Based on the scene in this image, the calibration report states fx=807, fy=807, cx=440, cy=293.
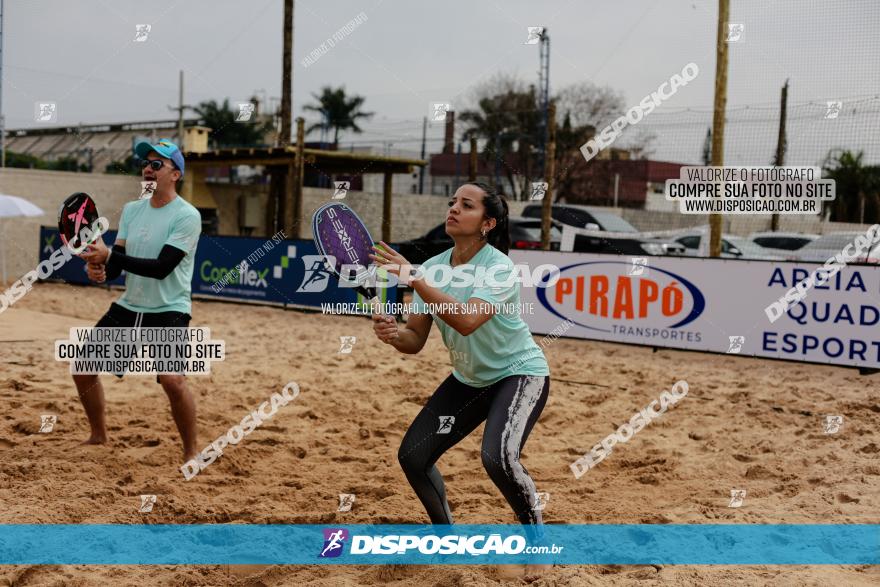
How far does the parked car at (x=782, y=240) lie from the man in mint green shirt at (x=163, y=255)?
17.5 metres

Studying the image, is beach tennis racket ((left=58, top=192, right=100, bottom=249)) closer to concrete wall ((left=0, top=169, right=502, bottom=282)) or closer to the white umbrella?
the white umbrella

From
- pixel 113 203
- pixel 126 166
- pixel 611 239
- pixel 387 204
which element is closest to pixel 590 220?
pixel 611 239

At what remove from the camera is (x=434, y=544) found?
12.7 ft

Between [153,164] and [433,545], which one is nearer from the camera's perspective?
[433,545]

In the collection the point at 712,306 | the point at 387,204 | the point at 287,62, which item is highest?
the point at 287,62

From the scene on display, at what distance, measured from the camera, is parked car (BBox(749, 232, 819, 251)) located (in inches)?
765

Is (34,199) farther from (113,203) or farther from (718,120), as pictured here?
(718,120)

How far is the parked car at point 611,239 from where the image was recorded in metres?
17.0

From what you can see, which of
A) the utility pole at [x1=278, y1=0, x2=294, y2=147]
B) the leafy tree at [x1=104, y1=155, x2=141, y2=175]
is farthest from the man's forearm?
the leafy tree at [x1=104, y1=155, x2=141, y2=175]

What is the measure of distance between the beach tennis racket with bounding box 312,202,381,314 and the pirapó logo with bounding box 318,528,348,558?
1233 mm

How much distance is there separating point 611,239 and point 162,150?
13.3 meters

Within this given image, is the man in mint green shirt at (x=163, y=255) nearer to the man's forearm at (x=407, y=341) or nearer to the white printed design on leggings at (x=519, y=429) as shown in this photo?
the man's forearm at (x=407, y=341)

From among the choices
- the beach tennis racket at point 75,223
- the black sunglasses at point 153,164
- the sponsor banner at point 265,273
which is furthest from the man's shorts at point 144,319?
the sponsor banner at point 265,273

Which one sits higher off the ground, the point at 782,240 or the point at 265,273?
the point at 782,240
